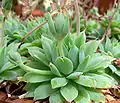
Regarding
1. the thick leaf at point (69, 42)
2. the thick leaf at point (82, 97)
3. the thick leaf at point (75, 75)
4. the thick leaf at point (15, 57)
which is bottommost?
the thick leaf at point (82, 97)

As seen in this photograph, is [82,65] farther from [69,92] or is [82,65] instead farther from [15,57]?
[15,57]

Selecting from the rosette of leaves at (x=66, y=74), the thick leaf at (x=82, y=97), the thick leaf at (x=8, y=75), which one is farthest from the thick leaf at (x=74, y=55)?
the thick leaf at (x=8, y=75)

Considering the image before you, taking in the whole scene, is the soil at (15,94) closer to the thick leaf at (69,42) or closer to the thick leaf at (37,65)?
the thick leaf at (37,65)

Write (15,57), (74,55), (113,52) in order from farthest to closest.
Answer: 1. (113,52)
2. (74,55)
3. (15,57)

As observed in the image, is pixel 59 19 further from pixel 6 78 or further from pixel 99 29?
pixel 99 29

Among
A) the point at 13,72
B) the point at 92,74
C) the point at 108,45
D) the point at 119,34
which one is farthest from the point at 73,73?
the point at 119,34

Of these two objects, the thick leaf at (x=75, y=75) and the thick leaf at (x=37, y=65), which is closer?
the thick leaf at (x=75, y=75)

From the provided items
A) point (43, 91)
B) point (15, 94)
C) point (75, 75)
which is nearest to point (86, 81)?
point (75, 75)

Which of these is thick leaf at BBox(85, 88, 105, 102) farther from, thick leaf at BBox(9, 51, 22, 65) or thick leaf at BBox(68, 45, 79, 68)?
thick leaf at BBox(9, 51, 22, 65)
